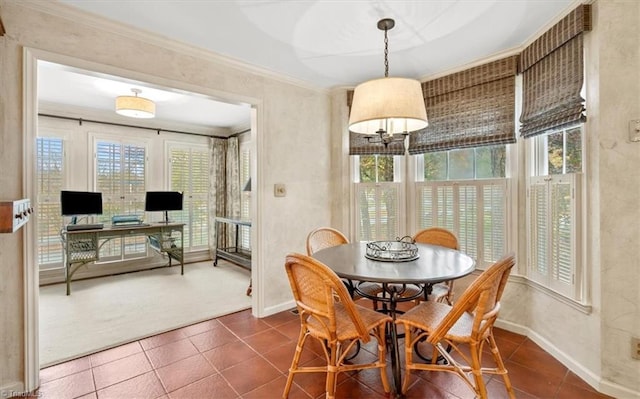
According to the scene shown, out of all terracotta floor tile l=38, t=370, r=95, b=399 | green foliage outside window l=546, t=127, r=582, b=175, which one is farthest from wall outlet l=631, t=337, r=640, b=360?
terracotta floor tile l=38, t=370, r=95, b=399

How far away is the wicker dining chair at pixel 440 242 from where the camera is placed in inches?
92.5

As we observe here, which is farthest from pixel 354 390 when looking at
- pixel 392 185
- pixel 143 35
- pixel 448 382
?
pixel 143 35

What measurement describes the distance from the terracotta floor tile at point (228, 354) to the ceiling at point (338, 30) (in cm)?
219

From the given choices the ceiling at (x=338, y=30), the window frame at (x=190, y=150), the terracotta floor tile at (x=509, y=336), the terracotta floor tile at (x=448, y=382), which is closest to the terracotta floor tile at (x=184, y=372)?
the terracotta floor tile at (x=448, y=382)

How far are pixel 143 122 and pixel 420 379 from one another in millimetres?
5182

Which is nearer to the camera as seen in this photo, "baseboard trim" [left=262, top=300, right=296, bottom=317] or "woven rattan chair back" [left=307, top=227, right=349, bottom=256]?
"woven rattan chair back" [left=307, top=227, right=349, bottom=256]

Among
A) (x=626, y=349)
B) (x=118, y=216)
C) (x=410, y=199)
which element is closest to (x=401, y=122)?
(x=410, y=199)

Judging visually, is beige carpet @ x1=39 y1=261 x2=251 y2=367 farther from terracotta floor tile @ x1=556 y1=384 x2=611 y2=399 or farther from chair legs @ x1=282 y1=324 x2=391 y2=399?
terracotta floor tile @ x1=556 y1=384 x2=611 y2=399

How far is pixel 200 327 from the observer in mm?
2795

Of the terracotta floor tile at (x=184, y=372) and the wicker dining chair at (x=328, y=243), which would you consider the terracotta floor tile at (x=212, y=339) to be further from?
the wicker dining chair at (x=328, y=243)

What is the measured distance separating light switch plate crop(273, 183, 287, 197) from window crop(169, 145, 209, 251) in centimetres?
292

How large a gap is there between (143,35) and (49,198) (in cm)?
327

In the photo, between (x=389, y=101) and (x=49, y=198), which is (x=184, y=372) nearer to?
(x=389, y=101)

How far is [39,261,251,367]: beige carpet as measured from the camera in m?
2.54
